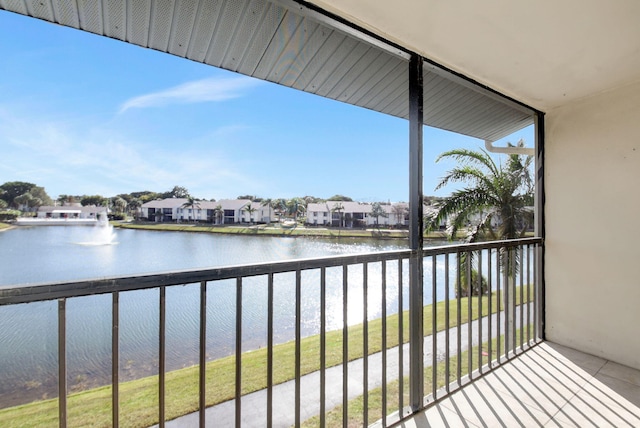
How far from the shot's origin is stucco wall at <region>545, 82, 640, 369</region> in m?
2.43

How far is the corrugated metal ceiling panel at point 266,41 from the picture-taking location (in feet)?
4.69

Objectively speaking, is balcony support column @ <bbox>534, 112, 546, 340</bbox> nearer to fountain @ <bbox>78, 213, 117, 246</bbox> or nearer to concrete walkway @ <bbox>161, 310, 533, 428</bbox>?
concrete walkway @ <bbox>161, 310, 533, 428</bbox>

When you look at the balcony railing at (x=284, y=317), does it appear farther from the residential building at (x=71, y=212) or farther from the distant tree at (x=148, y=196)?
the distant tree at (x=148, y=196)

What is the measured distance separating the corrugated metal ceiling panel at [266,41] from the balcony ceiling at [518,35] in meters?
0.14

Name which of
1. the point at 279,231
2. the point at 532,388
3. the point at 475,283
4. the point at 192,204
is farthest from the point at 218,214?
the point at 475,283

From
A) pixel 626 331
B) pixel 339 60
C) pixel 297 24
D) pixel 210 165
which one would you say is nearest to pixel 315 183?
pixel 210 165

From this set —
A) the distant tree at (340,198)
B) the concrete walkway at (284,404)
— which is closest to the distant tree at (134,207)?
→ the concrete walkway at (284,404)

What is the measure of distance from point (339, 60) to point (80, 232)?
6.06 feet

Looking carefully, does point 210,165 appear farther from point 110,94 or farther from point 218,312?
point 218,312

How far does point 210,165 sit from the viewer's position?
10.4 ft

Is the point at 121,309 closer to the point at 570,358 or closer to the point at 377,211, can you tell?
the point at 377,211

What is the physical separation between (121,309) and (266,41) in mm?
1569

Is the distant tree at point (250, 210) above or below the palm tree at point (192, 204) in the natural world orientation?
below

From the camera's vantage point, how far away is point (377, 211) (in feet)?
10.3
